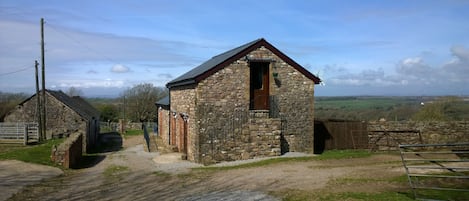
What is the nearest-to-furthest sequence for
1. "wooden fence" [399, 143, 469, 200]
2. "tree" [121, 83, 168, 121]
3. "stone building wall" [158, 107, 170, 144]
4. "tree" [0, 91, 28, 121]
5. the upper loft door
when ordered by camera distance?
"wooden fence" [399, 143, 469, 200]
the upper loft door
"stone building wall" [158, 107, 170, 144]
"tree" [0, 91, 28, 121]
"tree" [121, 83, 168, 121]

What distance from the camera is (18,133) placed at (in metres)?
30.4

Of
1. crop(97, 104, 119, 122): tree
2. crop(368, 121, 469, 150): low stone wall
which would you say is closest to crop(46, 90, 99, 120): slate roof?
crop(368, 121, 469, 150): low stone wall

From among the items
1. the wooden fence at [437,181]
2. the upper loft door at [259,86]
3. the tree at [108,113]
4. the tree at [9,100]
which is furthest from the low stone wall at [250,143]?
the tree at [108,113]

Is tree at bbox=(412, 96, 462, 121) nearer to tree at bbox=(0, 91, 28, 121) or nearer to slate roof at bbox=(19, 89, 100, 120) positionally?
slate roof at bbox=(19, 89, 100, 120)

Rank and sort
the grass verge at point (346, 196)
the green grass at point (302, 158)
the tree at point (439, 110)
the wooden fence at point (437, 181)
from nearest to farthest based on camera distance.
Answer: the wooden fence at point (437, 181)
the grass verge at point (346, 196)
the green grass at point (302, 158)
the tree at point (439, 110)

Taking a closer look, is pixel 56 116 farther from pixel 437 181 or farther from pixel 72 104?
pixel 437 181

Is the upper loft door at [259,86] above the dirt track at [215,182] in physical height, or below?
above

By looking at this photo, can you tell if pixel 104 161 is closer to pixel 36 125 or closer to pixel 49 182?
pixel 49 182

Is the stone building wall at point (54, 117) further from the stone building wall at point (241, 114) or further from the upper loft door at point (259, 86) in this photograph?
the upper loft door at point (259, 86)

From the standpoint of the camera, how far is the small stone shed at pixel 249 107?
19484 millimetres

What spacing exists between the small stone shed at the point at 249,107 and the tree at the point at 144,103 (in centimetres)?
4421

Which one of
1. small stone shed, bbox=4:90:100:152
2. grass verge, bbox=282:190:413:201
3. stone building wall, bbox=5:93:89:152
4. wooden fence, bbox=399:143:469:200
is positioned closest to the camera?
wooden fence, bbox=399:143:469:200

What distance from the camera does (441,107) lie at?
33906mm

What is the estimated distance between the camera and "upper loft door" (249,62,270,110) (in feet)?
67.4
